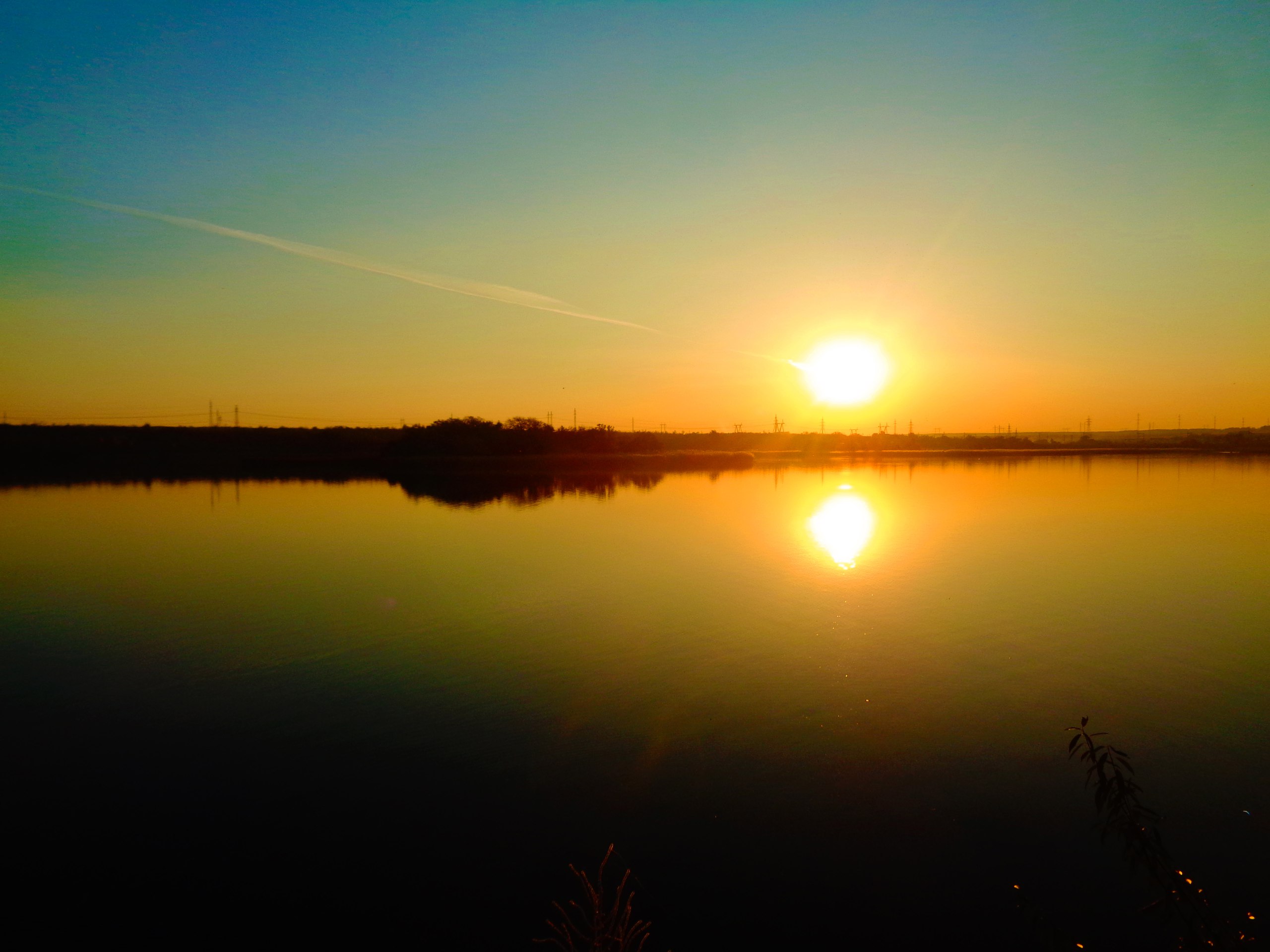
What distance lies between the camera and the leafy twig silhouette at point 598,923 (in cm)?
312

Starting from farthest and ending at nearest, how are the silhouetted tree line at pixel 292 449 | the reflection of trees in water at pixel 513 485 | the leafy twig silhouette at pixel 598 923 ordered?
the silhouetted tree line at pixel 292 449, the reflection of trees in water at pixel 513 485, the leafy twig silhouette at pixel 598 923

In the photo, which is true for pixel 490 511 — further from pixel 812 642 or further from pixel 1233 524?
pixel 1233 524

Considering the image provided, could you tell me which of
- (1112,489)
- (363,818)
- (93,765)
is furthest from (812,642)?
(1112,489)

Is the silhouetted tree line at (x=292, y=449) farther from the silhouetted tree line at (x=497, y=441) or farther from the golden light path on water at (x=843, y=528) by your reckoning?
the golden light path on water at (x=843, y=528)

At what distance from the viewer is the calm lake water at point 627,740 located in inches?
170

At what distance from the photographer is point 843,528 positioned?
19.5 meters

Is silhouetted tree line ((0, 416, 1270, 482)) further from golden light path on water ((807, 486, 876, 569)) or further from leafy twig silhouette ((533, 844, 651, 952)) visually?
leafy twig silhouette ((533, 844, 651, 952))

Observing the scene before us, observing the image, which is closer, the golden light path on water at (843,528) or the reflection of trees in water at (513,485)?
the golden light path on water at (843,528)

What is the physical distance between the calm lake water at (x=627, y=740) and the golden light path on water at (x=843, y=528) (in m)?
0.95

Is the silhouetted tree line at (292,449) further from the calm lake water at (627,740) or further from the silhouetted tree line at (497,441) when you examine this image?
the calm lake water at (627,740)

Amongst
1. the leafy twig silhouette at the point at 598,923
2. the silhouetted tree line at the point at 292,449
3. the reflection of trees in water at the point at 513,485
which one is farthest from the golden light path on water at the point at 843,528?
the silhouetted tree line at the point at 292,449

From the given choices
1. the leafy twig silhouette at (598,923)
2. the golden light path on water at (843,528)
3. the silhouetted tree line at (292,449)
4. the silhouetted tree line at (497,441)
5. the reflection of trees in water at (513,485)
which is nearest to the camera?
the leafy twig silhouette at (598,923)

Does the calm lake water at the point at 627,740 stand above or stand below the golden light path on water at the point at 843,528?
below

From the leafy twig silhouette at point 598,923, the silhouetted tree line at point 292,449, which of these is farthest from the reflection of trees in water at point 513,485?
the leafy twig silhouette at point 598,923
